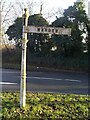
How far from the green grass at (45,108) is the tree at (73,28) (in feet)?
48.1

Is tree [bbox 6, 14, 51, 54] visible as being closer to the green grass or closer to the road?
the road

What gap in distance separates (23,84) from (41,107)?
64 centimetres

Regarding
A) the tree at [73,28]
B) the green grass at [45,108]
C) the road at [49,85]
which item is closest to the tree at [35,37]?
the tree at [73,28]

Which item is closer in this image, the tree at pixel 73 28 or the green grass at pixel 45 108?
the green grass at pixel 45 108

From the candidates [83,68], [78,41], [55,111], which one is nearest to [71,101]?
[55,111]

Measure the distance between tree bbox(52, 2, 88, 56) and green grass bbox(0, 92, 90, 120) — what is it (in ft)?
48.1

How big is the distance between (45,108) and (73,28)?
52.6 feet

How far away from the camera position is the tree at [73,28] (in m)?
22.0

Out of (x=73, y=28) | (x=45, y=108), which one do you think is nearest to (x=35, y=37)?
(x=73, y=28)

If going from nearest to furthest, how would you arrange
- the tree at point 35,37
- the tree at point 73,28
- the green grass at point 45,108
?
the green grass at point 45,108 < the tree at point 73,28 < the tree at point 35,37

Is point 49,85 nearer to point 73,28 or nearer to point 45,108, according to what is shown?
point 45,108

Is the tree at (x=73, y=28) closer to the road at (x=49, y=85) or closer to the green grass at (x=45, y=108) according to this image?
the road at (x=49, y=85)

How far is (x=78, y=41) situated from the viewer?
22297mm

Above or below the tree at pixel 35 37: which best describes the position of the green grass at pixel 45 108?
below
